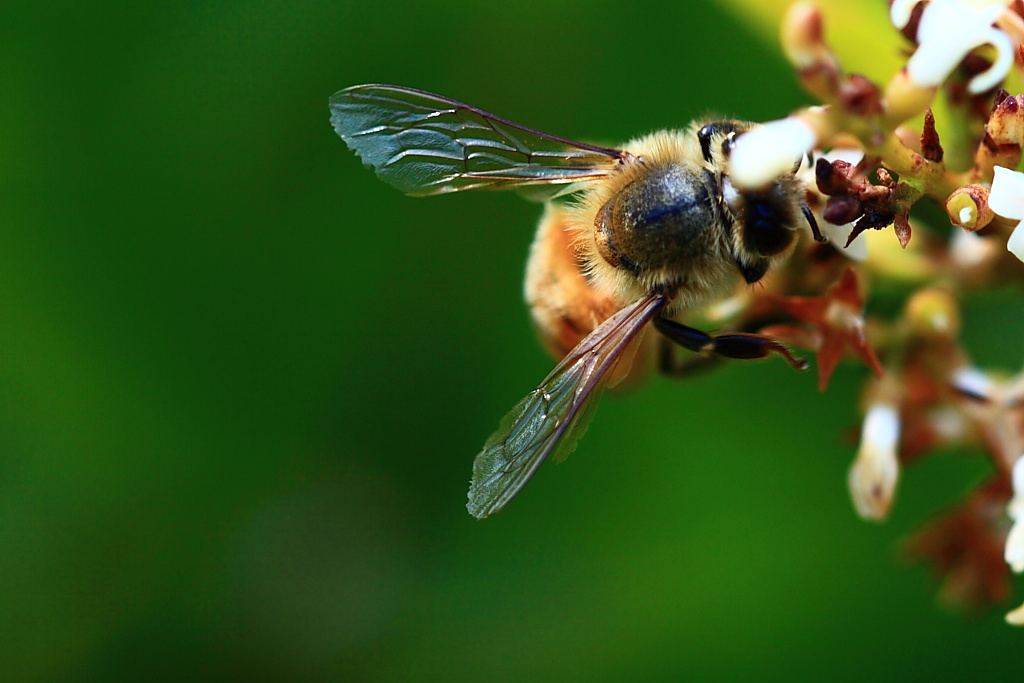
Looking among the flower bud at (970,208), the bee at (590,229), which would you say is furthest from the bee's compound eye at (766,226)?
the flower bud at (970,208)

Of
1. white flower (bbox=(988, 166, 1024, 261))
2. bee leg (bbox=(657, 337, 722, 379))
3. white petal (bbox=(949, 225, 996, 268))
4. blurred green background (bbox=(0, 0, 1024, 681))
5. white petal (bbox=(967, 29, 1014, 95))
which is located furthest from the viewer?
blurred green background (bbox=(0, 0, 1024, 681))

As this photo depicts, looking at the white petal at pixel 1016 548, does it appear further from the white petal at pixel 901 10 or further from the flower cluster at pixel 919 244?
the white petal at pixel 901 10

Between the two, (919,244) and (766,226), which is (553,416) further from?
(919,244)

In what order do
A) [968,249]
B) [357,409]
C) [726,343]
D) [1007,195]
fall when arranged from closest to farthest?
[1007,195] < [726,343] < [968,249] < [357,409]

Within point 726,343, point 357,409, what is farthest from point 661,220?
point 357,409

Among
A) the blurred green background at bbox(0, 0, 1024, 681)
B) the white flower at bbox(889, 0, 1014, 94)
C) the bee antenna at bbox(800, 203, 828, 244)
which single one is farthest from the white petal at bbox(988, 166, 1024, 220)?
the blurred green background at bbox(0, 0, 1024, 681)

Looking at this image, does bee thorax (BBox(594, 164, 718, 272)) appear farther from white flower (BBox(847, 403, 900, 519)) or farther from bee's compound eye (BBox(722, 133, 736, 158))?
white flower (BBox(847, 403, 900, 519))

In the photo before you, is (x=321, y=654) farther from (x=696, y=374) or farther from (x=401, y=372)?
(x=696, y=374)
